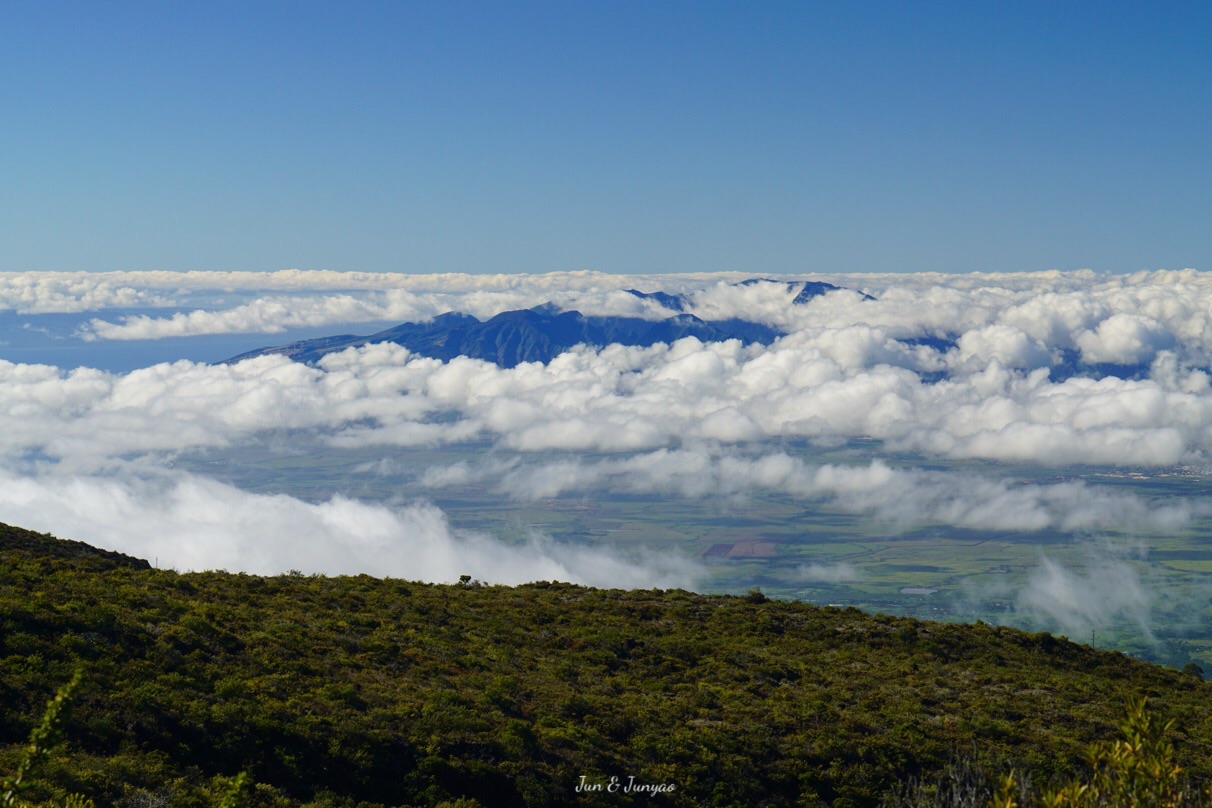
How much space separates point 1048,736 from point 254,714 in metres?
25.6

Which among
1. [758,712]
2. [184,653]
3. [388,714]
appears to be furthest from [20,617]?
[758,712]

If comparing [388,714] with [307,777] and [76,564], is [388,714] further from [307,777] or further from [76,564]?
[76,564]

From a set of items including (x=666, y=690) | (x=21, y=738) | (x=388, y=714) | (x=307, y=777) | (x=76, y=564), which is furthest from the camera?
(x=76, y=564)

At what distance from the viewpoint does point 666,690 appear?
3509 centimetres

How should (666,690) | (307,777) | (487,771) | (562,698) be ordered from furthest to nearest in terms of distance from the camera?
(666,690)
(562,698)
(487,771)
(307,777)


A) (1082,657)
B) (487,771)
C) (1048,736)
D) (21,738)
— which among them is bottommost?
(1082,657)

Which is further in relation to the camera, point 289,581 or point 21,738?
point 289,581

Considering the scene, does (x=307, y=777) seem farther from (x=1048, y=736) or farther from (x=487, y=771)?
(x=1048, y=736)

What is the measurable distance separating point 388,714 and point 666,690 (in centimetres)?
1212

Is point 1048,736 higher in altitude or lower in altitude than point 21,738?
lower

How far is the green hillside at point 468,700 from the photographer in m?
23.1

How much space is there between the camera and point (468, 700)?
28.9 m

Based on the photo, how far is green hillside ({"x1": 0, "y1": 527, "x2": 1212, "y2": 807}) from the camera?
23.1 m

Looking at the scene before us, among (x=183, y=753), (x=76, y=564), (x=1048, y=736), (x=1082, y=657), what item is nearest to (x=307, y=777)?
(x=183, y=753)
